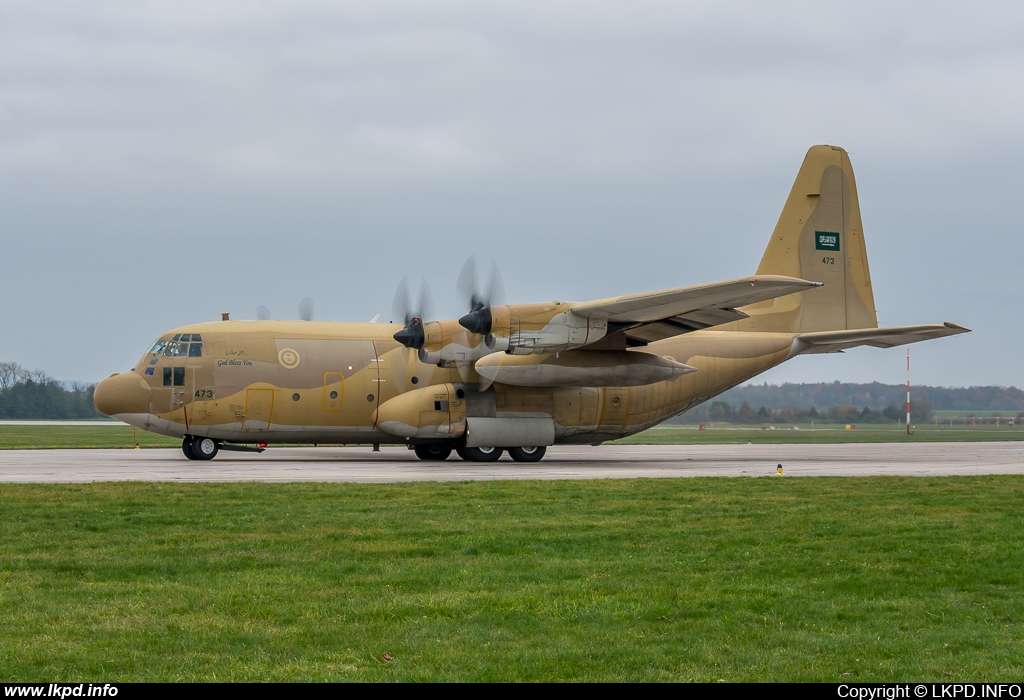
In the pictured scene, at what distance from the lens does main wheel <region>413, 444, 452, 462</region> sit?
2916cm

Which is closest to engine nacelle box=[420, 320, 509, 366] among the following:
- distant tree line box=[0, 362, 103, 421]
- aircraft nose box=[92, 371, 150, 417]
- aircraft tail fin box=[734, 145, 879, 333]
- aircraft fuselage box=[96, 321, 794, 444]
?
aircraft fuselage box=[96, 321, 794, 444]

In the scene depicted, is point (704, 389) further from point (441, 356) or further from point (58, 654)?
point (58, 654)

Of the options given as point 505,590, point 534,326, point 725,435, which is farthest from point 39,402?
point 505,590

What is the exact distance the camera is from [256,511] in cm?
1427

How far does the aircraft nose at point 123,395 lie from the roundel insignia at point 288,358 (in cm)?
345

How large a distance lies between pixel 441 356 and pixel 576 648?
19.7 metres

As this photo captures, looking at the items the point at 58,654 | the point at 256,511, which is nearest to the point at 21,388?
the point at 256,511

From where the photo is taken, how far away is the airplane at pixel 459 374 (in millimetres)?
25266

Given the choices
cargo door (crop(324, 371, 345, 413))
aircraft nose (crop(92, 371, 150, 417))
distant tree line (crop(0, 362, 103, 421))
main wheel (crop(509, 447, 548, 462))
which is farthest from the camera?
distant tree line (crop(0, 362, 103, 421))

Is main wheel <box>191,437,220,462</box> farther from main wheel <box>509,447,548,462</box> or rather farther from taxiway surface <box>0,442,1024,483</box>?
main wheel <box>509,447,548,462</box>

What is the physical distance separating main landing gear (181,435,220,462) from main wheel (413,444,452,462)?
585cm

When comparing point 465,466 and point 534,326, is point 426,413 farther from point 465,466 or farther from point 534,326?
point 534,326

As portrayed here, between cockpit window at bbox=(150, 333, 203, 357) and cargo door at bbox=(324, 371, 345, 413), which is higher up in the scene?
cockpit window at bbox=(150, 333, 203, 357)

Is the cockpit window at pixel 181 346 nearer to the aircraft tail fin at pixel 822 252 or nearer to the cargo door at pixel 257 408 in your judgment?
the cargo door at pixel 257 408
